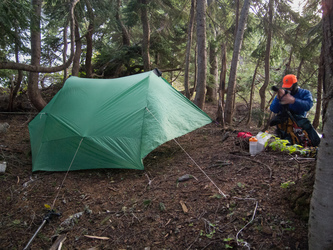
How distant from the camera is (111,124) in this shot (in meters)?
4.64

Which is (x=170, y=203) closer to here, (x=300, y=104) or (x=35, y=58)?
(x=300, y=104)

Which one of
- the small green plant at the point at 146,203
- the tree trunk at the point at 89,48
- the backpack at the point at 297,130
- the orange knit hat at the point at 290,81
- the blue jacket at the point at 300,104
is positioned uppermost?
the tree trunk at the point at 89,48

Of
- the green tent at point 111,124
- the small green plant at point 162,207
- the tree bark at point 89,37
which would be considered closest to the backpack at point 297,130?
the green tent at point 111,124

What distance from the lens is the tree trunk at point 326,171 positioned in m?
1.59

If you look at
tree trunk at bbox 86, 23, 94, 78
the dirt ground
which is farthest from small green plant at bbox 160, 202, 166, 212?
tree trunk at bbox 86, 23, 94, 78

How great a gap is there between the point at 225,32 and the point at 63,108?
6.25 meters

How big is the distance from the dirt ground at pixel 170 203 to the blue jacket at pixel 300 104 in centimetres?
105

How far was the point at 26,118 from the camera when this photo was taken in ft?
28.7

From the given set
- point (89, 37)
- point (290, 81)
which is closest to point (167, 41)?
point (89, 37)

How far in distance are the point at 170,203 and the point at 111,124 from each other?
2.15m

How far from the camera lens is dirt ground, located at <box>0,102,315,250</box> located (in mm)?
2375

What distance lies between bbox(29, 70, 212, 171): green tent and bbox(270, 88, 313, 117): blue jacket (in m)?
1.66

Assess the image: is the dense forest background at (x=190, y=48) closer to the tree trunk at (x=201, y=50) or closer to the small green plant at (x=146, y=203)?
the tree trunk at (x=201, y=50)

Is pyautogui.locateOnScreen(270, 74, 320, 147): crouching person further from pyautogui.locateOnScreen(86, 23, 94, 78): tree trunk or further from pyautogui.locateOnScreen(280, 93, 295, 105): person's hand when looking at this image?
pyautogui.locateOnScreen(86, 23, 94, 78): tree trunk
